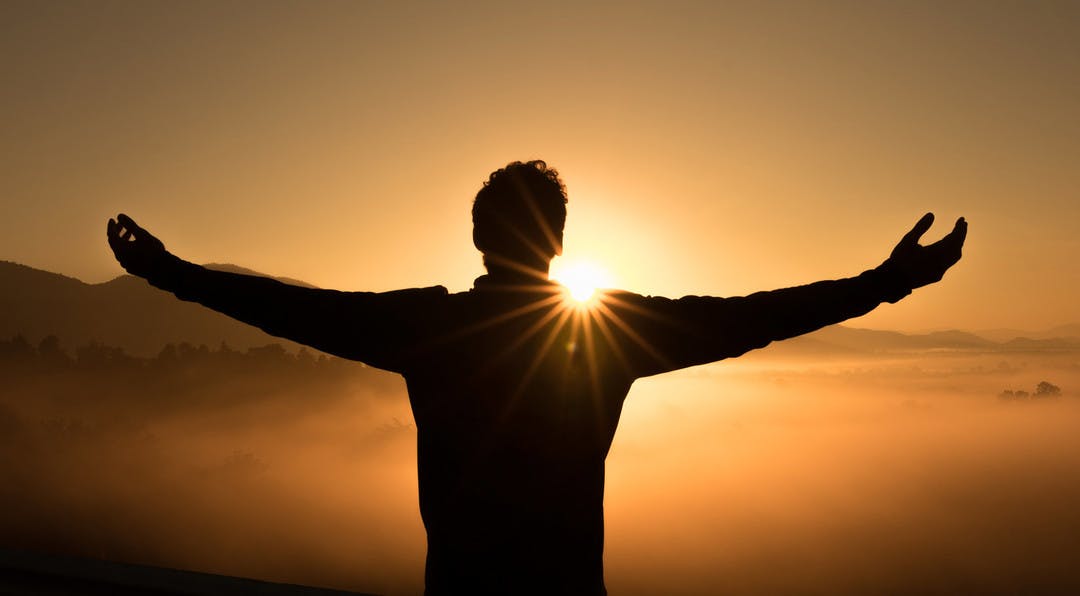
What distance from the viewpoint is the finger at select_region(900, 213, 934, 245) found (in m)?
1.26

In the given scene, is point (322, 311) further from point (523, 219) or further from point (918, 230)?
point (918, 230)

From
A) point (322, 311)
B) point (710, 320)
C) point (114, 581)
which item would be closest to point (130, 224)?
point (322, 311)

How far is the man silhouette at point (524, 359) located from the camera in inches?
45.4

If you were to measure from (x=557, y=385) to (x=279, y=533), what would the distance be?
570 ft

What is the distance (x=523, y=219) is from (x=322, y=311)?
349mm

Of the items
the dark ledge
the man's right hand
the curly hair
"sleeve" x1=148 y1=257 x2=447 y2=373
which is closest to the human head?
the curly hair

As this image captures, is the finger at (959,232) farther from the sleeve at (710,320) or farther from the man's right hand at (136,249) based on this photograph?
the man's right hand at (136,249)

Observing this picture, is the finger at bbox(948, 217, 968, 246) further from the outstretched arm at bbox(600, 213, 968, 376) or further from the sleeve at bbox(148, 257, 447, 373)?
the sleeve at bbox(148, 257, 447, 373)

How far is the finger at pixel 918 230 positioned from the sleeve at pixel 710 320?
10 cm

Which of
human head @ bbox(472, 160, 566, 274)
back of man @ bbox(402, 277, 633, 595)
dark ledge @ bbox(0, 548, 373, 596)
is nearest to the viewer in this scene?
back of man @ bbox(402, 277, 633, 595)

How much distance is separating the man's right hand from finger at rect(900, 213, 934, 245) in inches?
48.1

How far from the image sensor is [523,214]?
1.25m

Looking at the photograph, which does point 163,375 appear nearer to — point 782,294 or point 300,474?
point 300,474

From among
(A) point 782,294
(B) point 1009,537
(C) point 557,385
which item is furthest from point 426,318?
(B) point 1009,537
